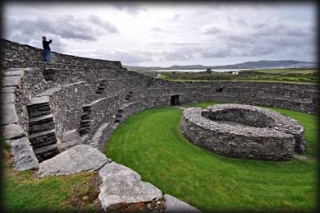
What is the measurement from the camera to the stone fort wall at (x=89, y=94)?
7.07m

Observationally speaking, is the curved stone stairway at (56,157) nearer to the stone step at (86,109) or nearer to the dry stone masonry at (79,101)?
the dry stone masonry at (79,101)

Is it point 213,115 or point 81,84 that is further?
point 213,115

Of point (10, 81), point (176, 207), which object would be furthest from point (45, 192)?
point (10, 81)

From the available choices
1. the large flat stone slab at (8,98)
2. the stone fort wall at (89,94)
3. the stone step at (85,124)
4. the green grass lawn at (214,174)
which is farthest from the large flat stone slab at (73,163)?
the stone step at (85,124)

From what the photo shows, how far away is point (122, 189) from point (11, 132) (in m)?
3.00

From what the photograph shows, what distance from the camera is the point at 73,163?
16.8ft

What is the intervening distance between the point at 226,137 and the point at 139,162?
487 cm

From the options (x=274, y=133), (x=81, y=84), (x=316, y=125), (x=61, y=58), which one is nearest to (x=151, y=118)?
(x=81, y=84)

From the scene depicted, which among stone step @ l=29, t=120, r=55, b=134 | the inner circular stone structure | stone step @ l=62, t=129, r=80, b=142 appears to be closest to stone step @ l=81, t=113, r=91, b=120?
stone step @ l=62, t=129, r=80, b=142

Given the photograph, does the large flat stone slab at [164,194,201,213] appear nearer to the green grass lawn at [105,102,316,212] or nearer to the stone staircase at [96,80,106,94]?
the green grass lawn at [105,102,316,212]

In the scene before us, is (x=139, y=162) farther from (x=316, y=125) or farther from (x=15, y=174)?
(x=316, y=125)

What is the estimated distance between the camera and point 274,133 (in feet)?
38.6

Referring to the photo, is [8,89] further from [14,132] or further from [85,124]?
[85,124]

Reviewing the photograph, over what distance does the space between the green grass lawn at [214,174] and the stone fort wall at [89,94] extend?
2.31m
